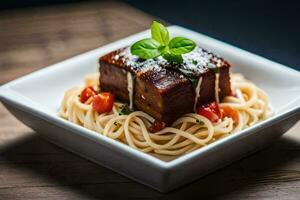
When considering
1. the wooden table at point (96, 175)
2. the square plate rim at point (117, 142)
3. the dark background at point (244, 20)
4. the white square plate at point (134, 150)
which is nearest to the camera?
the square plate rim at point (117, 142)

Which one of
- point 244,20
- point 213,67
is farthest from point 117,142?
point 244,20

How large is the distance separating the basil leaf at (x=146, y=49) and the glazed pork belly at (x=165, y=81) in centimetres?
7

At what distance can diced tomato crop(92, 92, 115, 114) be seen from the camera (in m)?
6.19

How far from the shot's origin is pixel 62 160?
19.2 feet

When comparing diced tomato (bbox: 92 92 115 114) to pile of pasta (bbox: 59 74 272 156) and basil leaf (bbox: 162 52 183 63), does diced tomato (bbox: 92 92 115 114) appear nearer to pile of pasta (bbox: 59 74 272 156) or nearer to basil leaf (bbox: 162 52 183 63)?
pile of pasta (bbox: 59 74 272 156)

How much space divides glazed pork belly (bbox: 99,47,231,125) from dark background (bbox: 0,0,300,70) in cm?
226

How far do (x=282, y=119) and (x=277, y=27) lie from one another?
2.96 metres

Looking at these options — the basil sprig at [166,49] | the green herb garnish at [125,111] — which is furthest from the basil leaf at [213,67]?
the green herb garnish at [125,111]

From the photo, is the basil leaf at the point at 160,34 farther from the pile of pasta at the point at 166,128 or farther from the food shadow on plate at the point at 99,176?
the food shadow on plate at the point at 99,176

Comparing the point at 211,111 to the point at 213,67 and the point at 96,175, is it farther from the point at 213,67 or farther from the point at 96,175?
the point at 96,175

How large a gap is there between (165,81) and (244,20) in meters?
3.23

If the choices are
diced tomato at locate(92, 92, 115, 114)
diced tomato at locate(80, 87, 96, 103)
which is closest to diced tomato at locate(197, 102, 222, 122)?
diced tomato at locate(92, 92, 115, 114)

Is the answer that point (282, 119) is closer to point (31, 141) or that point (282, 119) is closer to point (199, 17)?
point (31, 141)

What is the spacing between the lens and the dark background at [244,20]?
8.35m
